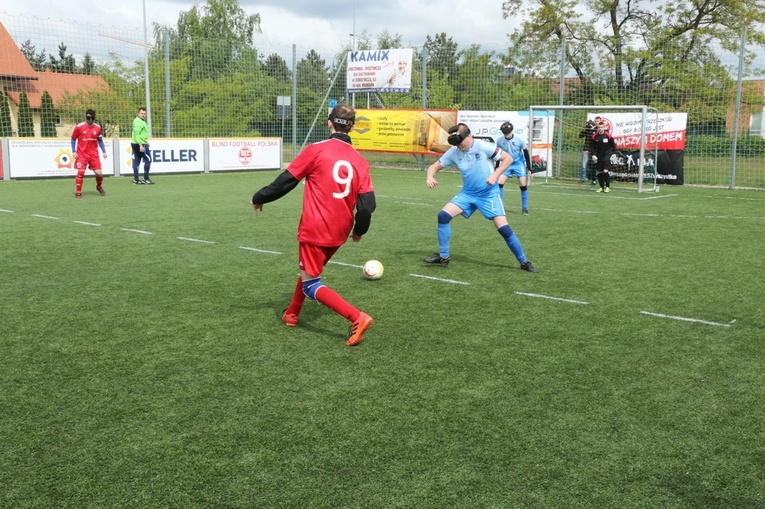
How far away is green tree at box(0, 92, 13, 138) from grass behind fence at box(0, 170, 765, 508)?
12.2 m

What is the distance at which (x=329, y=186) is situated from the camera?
212 inches

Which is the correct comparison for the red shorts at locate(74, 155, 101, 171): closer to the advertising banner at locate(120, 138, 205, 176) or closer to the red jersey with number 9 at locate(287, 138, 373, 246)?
the advertising banner at locate(120, 138, 205, 176)

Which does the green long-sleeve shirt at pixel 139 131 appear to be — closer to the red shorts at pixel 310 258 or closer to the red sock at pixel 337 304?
the red shorts at pixel 310 258

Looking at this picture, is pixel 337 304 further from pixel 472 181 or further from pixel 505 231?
A: pixel 472 181

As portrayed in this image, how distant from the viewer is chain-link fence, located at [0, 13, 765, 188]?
21.3 meters

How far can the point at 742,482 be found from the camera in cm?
332

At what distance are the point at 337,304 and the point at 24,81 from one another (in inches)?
766

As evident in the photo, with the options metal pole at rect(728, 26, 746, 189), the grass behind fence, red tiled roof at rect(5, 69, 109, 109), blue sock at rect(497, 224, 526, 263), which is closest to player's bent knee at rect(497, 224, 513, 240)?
blue sock at rect(497, 224, 526, 263)

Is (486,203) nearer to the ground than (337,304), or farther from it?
farther from it

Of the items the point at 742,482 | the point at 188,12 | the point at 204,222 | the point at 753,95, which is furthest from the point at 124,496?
the point at 188,12

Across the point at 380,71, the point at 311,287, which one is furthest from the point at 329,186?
the point at 380,71

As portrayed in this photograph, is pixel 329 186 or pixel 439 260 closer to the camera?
pixel 329 186

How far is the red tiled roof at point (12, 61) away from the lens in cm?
2124

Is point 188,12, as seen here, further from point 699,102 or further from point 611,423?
point 611,423
